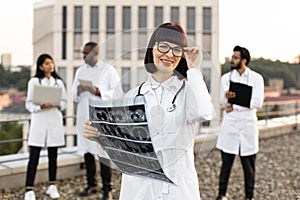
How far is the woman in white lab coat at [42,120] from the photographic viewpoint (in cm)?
419

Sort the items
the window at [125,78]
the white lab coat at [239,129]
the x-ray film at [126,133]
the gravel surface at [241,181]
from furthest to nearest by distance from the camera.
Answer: the gravel surface at [241,181], the white lab coat at [239,129], the window at [125,78], the x-ray film at [126,133]

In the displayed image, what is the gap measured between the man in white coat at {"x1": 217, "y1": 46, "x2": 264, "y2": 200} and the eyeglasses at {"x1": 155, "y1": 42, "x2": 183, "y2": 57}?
2.50 metres

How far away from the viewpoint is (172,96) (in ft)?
5.27

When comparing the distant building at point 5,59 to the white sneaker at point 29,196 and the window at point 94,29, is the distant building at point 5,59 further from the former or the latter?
the white sneaker at point 29,196

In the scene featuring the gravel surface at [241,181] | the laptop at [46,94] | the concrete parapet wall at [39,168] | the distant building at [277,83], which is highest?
the distant building at [277,83]

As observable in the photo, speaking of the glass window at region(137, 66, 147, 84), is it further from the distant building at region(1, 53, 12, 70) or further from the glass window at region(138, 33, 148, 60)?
the distant building at region(1, 53, 12, 70)

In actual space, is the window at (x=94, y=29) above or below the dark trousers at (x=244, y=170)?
above

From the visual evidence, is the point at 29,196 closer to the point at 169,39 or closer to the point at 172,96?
the point at 172,96

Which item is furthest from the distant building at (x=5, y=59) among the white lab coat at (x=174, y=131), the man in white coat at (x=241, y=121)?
the white lab coat at (x=174, y=131)

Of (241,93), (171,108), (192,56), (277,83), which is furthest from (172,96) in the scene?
(277,83)

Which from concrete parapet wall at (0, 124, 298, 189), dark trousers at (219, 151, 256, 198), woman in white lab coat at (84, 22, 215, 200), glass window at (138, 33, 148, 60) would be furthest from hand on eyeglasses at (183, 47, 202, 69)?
concrete parapet wall at (0, 124, 298, 189)

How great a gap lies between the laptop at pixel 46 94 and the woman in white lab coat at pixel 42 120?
0.05m

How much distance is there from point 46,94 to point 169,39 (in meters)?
2.83

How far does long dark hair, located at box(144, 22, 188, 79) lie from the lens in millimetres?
1497
